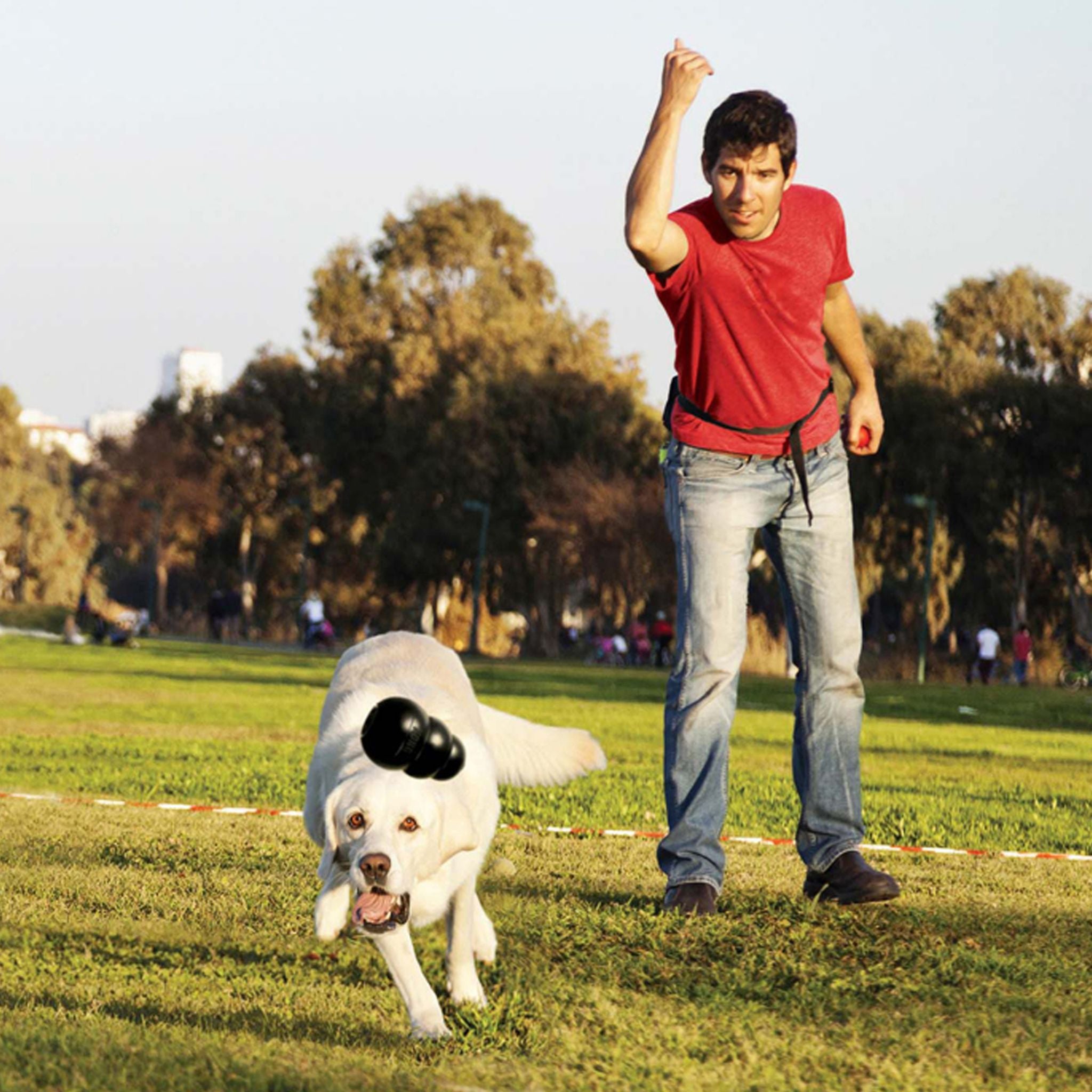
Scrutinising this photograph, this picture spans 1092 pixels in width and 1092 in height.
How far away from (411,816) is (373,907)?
0.20m

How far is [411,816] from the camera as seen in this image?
3.85 m

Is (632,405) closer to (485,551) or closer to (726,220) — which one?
(485,551)

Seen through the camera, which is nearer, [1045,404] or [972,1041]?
[972,1041]

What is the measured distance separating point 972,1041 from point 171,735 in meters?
12.5

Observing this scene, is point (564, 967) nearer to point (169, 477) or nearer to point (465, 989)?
point (465, 989)

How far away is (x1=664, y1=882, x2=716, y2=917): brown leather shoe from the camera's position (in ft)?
17.5

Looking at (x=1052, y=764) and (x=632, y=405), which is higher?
(x=632, y=405)

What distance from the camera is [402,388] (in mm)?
66312

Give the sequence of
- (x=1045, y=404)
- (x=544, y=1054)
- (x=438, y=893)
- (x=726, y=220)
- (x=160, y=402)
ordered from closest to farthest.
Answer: (x=544, y=1054) → (x=438, y=893) → (x=726, y=220) → (x=1045, y=404) → (x=160, y=402)

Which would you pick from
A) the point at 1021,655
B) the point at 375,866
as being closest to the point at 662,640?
the point at 1021,655

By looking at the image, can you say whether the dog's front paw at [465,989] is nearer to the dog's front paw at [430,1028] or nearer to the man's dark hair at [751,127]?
the dog's front paw at [430,1028]

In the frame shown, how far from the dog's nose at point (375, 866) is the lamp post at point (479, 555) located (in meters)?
58.1

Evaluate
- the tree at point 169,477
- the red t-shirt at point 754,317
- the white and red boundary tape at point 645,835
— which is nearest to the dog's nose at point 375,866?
the red t-shirt at point 754,317

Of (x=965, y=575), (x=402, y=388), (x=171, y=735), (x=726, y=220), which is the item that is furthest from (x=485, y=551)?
(x=726, y=220)
